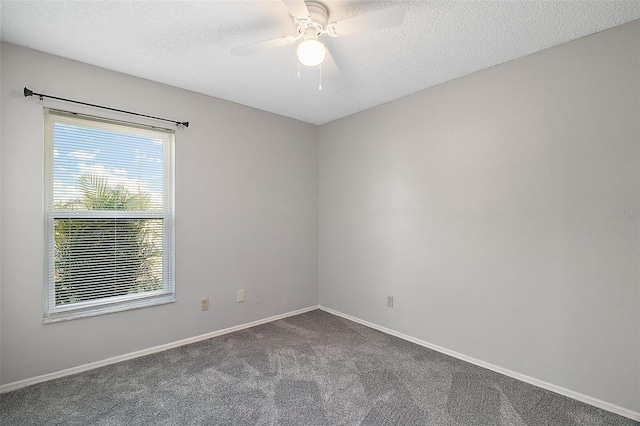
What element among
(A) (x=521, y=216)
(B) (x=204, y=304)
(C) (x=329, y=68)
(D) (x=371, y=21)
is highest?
(C) (x=329, y=68)

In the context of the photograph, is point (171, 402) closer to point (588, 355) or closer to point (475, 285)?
point (475, 285)

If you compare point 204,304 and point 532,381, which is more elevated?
point 204,304

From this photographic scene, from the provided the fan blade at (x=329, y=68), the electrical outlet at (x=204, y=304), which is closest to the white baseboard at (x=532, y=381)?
the electrical outlet at (x=204, y=304)

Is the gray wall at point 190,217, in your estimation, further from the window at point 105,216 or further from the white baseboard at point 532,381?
the white baseboard at point 532,381

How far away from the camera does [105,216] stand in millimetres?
2562

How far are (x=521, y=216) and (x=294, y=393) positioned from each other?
6.94 feet

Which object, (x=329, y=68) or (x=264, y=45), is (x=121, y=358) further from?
(x=329, y=68)

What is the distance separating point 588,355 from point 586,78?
184 centimetres

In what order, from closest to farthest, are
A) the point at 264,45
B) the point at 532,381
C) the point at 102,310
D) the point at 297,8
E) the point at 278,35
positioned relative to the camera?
1. the point at 297,8
2. the point at 264,45
3. the point at 278,35
4. the point at 532,381
5. the point at 102,310

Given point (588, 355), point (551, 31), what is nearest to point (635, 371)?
point (588, 355)

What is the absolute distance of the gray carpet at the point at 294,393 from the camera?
74.2 inches

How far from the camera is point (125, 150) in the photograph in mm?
2660

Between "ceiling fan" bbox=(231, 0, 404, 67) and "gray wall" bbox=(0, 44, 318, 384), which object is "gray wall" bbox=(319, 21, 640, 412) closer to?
"gray wall" bbox=(0, 44, 318, 384)

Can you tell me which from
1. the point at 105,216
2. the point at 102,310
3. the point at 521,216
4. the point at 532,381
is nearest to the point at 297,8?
the point at 521,216
